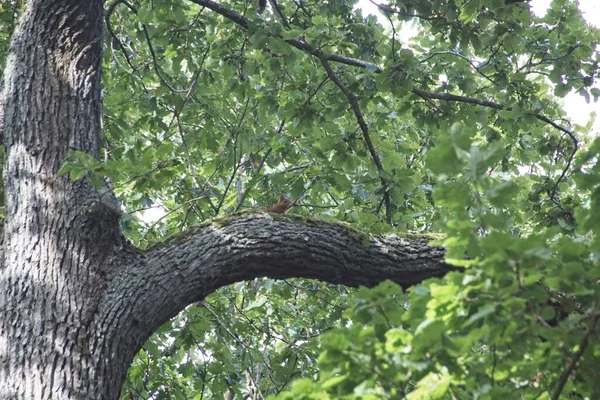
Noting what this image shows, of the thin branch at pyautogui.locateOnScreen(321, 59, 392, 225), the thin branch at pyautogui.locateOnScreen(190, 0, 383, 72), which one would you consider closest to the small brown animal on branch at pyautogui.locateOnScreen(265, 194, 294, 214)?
the thin branch at pyautogui.locateOnScreen(321, 59, 392, 225)

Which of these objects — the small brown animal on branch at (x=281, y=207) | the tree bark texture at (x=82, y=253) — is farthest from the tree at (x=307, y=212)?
the small brown animal on branch at (x=281, y=207)

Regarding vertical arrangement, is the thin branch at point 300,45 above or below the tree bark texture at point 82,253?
above

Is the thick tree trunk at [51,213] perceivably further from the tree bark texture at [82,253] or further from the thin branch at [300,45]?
the thin branch at [300,45]

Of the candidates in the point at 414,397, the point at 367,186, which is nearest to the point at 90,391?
the point at 414,397

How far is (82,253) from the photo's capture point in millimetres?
3008

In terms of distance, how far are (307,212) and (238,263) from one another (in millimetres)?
2943

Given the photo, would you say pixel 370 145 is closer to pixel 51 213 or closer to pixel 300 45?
pixel 300 45

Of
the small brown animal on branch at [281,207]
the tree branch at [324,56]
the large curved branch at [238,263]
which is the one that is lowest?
the large curved branch at [238,263]

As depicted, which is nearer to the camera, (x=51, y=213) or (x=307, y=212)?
(x=51, y=213)

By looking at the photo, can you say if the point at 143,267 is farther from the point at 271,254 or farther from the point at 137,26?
the point at 137,26

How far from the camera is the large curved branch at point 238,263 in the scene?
9.63 ft

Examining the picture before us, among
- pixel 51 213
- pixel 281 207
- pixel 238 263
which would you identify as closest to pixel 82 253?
pixel 51 213

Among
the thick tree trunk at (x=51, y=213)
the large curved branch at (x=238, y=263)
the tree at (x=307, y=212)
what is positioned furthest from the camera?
the large curved branch at (x=238, y=263)

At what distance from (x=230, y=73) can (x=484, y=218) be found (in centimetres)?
334
